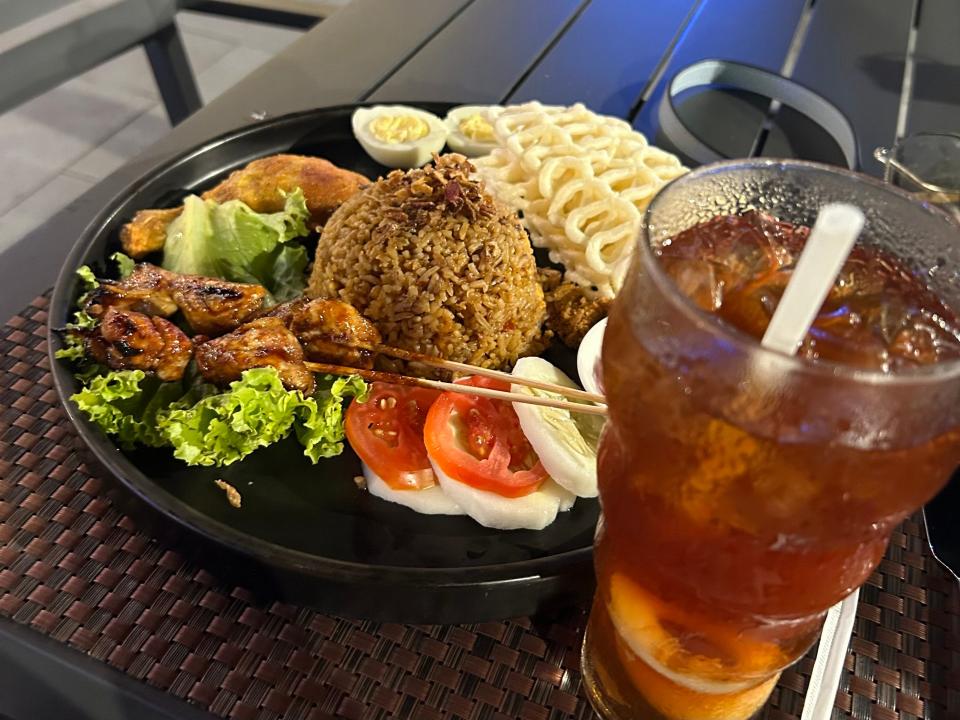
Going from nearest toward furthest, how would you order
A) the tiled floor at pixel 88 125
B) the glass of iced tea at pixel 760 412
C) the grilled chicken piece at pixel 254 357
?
the glass of iced tea at pixel 760 412 → the grilled chicken piece at pixel 254 357 → the tiled floor at pixel 88 125

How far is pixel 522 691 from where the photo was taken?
123cm

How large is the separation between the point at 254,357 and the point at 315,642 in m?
0.60

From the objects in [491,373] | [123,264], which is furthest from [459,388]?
[123,264]

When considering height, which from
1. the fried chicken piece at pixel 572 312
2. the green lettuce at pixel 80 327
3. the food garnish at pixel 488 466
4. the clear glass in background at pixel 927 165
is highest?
the green lettuce at pixel 80 327

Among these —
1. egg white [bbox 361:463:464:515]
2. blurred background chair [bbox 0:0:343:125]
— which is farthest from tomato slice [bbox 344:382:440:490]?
blurred background chair [bbox 0:0:343:125]

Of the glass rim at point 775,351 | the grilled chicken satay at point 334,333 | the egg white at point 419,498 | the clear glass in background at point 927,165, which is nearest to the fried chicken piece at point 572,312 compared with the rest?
the grilled chicken satay at point 334,333

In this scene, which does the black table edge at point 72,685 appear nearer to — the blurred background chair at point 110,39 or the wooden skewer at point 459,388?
the wooden skewer at point 459,388

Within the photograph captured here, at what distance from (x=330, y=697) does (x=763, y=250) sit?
948 mm

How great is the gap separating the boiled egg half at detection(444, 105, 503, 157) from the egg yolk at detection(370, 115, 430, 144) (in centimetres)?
10

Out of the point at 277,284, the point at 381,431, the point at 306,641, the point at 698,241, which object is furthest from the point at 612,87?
the point at 306,641

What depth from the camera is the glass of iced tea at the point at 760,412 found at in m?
0.76

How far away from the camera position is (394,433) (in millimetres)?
1560

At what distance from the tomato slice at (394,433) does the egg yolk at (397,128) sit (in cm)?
106

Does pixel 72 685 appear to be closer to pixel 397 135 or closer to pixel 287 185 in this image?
pixel 287 185
